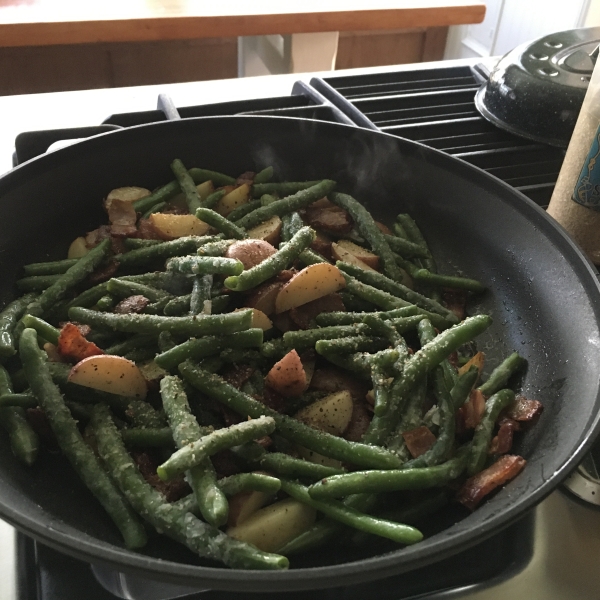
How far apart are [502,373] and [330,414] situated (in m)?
0.42

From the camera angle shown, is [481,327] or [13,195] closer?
[481,327]

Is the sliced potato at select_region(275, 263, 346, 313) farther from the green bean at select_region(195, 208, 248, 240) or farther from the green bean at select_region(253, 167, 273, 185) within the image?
the green bean at select_region(253, 167, 273, 185)

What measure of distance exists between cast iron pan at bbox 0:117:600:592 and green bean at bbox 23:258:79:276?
0.13 ft

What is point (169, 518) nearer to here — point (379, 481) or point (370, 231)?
point (379, 481)

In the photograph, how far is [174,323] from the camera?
1.25 meters

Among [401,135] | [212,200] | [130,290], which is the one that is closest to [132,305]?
[130,290]

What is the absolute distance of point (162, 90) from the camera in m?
2.46

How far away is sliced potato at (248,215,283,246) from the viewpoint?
1.65 metres

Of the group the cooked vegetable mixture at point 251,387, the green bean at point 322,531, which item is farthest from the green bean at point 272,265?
the green bean at point 322,531

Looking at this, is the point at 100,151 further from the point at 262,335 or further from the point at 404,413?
the point at 404,413

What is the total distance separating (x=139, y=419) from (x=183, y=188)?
31.5 inches

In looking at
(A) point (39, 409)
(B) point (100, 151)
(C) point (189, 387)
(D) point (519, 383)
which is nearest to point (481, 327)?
(D) point (519, 383)

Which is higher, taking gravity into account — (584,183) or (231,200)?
(584,183)

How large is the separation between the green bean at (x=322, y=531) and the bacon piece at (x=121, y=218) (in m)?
0.96
